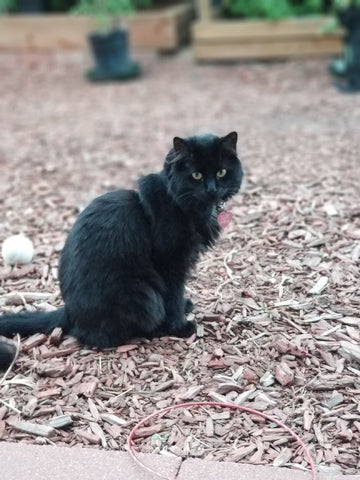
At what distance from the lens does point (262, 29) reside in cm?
872

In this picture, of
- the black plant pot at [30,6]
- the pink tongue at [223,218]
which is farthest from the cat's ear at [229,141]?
the black plant pot at [30,6]

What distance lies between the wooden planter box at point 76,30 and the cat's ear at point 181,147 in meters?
6.79

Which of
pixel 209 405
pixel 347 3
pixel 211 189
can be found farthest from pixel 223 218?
pixel 347 3

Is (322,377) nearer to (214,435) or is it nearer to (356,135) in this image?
(214,435)

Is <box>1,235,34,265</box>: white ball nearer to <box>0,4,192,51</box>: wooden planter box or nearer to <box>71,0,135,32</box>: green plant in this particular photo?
<box>71,0,135,32</box>: green plant

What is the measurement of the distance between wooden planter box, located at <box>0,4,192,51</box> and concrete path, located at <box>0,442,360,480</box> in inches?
305

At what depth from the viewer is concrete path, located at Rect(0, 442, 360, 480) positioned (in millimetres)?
2286

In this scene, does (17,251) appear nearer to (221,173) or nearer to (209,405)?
(221,173)

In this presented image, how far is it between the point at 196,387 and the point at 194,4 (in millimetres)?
8726

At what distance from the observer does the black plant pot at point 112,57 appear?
8.67 metres

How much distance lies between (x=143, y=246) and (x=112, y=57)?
20.2 ft

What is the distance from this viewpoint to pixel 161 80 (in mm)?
8570

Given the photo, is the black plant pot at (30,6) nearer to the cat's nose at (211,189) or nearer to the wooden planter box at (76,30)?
the wooden planter box at (76,30)

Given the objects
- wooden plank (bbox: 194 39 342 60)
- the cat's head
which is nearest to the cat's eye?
the cat's head
